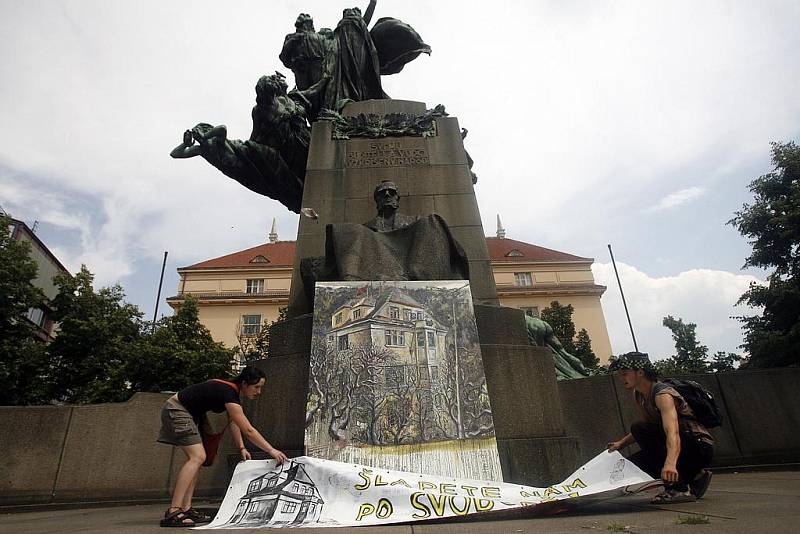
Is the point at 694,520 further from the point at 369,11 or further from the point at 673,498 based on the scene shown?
the point at 369,11

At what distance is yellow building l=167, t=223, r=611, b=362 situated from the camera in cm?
4147

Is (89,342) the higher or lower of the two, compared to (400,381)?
higher

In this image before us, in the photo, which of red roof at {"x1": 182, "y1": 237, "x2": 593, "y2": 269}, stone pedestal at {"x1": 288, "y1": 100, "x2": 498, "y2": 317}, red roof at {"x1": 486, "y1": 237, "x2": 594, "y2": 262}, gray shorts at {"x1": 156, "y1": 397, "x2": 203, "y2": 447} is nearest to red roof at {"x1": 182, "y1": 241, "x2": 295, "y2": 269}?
red roof at {"x1": 182, "y1": 237, "x2": 593, "y2": 269}

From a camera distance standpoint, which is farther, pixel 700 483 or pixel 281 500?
pixel 700 483

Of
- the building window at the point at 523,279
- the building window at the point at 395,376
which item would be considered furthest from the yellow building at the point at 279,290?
the building window at the point at 395,376

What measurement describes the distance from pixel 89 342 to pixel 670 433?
2737 cm

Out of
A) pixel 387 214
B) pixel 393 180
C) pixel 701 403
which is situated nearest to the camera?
pixel 701 403

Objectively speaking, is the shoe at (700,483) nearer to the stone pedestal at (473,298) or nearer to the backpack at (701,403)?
the backpack at (701,403)

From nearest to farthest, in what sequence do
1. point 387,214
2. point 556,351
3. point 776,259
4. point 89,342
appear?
point 387,214 < point 556,351 < point 776,259 < point 89,342

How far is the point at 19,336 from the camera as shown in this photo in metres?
20.8

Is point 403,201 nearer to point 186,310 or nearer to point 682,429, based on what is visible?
point 682,429

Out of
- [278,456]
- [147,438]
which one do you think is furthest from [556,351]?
[147,438]

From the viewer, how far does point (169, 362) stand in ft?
79.6

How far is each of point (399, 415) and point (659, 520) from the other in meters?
2.21
